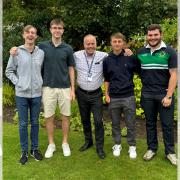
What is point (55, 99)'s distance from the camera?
6141mm

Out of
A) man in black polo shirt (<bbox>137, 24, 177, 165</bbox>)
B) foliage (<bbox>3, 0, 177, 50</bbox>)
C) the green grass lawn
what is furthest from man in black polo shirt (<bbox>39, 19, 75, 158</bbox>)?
foliage (<bbox>3, 0, 177, 50</bbox>)

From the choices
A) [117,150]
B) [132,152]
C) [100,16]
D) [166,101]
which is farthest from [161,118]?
[100,16]

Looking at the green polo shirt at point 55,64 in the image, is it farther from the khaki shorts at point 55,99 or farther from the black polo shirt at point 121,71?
the black polo shirt at point 121,71

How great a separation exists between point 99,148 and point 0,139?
169 cm

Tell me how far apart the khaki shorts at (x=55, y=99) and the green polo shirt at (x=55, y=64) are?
0.25ft

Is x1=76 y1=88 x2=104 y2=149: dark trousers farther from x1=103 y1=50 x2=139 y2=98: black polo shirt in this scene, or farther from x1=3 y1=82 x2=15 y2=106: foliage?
x1=3 y1=82 x2=15 y2=106: foliage

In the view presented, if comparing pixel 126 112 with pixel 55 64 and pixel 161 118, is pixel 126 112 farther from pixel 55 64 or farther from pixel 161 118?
pixel 55 64

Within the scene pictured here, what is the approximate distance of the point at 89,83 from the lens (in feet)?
20.1

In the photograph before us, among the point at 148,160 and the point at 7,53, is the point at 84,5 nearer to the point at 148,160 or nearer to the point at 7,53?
the point at 7,53

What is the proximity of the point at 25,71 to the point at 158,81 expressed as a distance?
187 centimetres

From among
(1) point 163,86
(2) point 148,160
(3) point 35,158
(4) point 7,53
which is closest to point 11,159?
(3) point 35,158

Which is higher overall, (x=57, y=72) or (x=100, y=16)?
(x=100, y=16)

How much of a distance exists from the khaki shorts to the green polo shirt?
0.08m

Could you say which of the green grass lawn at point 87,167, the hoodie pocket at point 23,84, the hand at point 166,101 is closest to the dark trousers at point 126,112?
the green grass lawn at point 87,167
